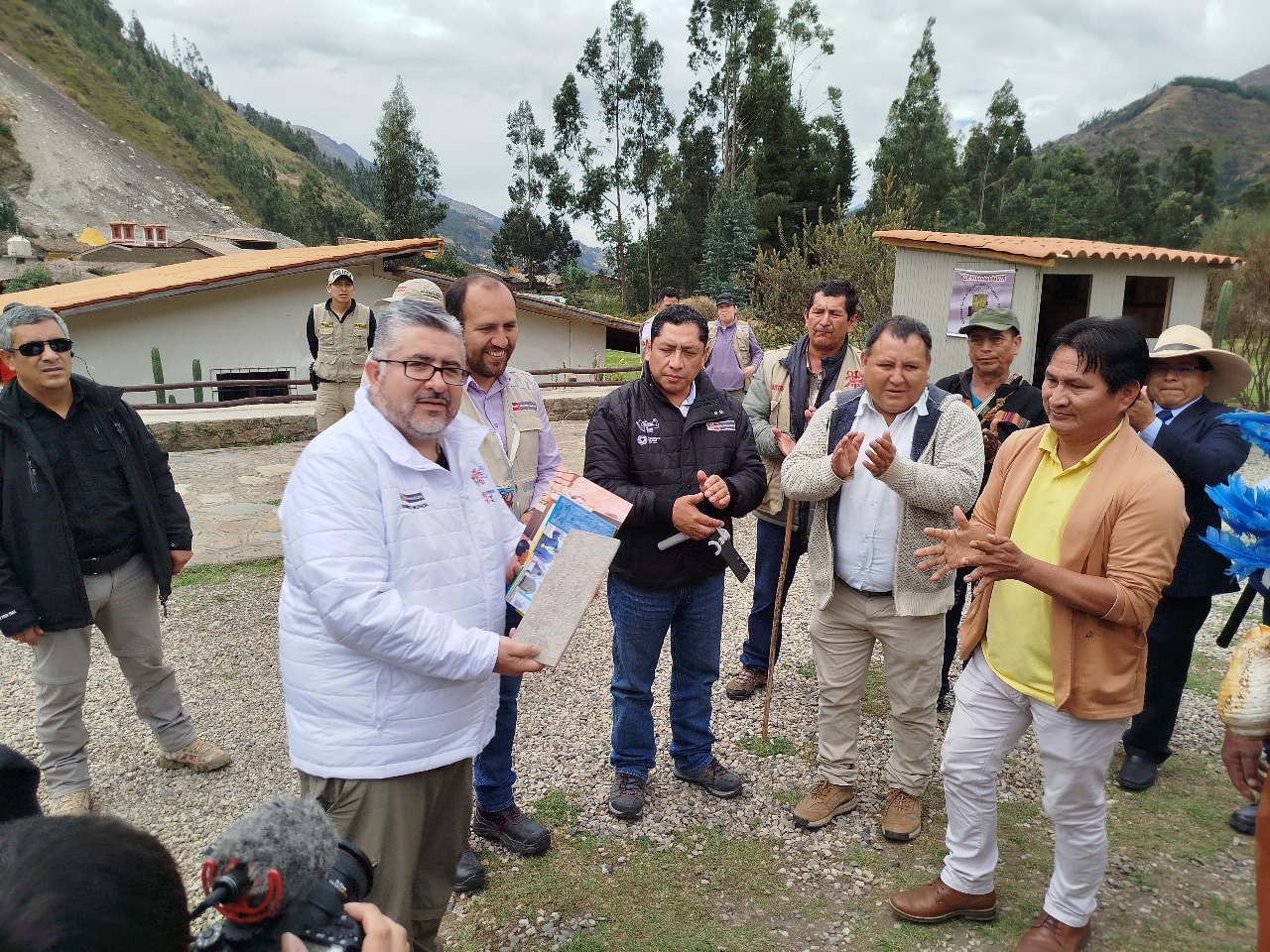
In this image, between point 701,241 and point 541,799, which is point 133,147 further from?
point 541,799

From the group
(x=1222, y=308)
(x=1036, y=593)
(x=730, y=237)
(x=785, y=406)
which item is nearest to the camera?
(x=1036, y=593)

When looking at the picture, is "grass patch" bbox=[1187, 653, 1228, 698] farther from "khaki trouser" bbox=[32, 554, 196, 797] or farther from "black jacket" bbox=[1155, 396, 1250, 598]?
"khaki trouser" bbox=[32, 554, 196, 797]

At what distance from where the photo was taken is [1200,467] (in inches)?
134

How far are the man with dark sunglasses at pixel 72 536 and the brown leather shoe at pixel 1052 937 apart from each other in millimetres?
3883

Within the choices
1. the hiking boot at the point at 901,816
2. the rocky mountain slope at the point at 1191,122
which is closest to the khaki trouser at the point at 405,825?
the hiking boot at the point at 901,816

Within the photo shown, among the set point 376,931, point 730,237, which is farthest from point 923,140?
point 376,931

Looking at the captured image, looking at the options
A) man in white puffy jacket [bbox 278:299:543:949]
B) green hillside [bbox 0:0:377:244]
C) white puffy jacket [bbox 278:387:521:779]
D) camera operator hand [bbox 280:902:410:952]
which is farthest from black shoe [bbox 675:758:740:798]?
green hillside [bbox 0:0:377:244]

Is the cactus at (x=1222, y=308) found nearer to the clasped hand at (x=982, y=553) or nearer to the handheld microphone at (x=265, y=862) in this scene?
the clasped hand at (x=982, y=553)

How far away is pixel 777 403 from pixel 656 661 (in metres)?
1.80

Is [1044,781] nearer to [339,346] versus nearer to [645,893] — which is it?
[645,893]

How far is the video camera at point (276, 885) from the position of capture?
3.57 feet

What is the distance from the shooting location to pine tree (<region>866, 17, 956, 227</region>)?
4091cm

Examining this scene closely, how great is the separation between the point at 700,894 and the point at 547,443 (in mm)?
1966

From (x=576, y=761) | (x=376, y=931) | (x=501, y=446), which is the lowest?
(x=576, y=761)
